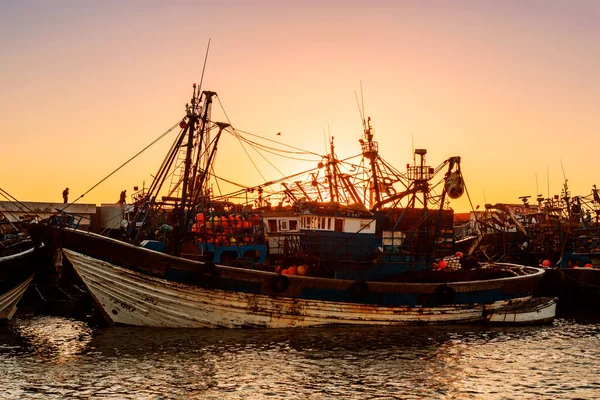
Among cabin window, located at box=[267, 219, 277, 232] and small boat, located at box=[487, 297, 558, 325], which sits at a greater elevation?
cabin window, located at box=[267, 219, 277, 232]

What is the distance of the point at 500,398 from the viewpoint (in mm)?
16000

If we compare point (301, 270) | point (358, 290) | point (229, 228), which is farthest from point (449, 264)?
point (229, 228)

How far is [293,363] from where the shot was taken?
19.2m

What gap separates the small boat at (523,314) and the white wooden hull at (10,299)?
20405mm

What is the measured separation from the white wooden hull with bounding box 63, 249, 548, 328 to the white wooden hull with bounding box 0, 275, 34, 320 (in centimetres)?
349

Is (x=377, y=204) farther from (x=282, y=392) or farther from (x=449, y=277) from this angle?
(x=282, y=392)

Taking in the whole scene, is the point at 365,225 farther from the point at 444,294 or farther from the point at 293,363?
the point at 293,363

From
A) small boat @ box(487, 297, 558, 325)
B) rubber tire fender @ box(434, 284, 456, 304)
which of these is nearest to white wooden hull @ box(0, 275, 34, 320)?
rubber tire fender @ box(434, 284, 456, 304)

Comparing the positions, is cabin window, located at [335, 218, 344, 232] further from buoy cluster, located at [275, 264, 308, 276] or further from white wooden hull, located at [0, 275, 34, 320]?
white wooden hull, located at [0, 275, 34, 320]

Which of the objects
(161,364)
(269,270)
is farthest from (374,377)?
(269,270)

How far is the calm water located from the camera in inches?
639

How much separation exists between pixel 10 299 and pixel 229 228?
9668 millimetres

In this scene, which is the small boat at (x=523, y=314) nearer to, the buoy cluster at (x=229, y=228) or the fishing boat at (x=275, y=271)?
the fishing boat at (x=275, y=271)

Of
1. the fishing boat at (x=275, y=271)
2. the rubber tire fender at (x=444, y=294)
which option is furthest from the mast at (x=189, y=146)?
the rubber tire fender at (x=444, y=294)
